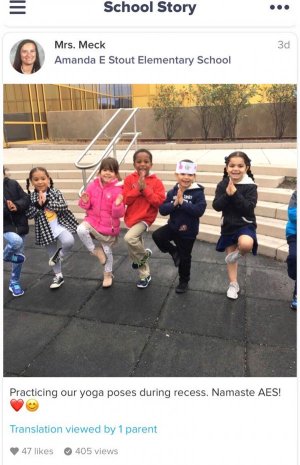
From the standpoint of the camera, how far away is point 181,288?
3.40 metres

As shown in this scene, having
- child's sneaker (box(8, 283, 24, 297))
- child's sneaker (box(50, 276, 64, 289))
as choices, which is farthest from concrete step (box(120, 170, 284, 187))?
child's sneaker (box(8, 283, 24, 297))

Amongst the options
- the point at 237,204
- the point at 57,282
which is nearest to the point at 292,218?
the point at 237,204

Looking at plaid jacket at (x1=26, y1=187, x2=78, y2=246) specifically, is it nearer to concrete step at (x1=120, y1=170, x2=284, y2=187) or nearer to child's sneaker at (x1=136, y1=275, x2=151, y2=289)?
child's sneaker at (x1=136, y1=275, x2=151, y2=289)

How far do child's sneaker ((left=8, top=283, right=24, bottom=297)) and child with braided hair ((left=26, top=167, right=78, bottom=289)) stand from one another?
417 millimetres

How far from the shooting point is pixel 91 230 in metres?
3.44
